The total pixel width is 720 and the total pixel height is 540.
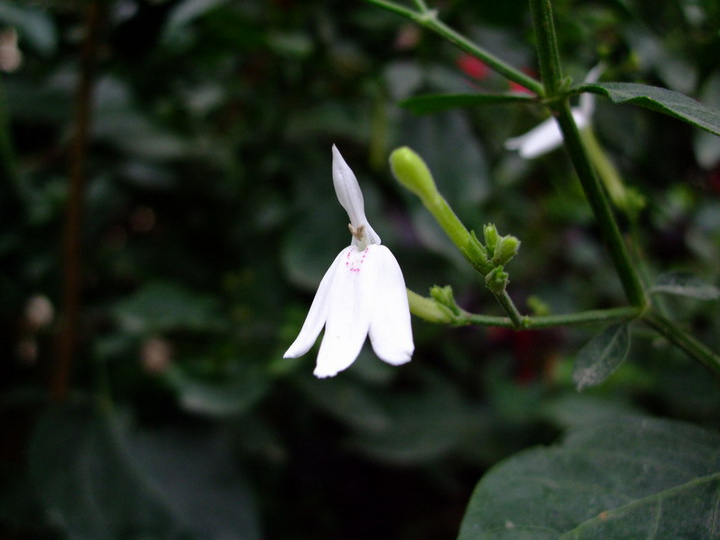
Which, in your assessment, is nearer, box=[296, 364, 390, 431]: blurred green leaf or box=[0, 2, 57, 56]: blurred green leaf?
box=[0, 2, 57, 56]: blurred green leaf

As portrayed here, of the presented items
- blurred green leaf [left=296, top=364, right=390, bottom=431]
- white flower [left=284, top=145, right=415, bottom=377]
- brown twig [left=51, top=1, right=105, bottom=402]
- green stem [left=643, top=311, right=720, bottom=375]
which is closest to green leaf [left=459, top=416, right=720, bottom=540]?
green stem [left=643, top=311, right=720, bottom=375]

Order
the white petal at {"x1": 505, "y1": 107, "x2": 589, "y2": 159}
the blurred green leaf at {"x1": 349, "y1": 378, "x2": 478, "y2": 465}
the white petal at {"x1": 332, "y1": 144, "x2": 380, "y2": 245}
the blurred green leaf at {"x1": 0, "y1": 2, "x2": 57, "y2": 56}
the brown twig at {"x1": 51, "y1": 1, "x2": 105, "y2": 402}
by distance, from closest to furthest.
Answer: the white petal at {"x1": 332, "y1": 144, "x2": 380, "y2": 245} < the white petal at {"x1": 505, "y1": 107, "x2": 589, "y2": 159} < the blurred green leaf at {"x1": 0, "y1": 2, "x2": 57, "y2": 56} < the brown twig at {"x1": 51, "y1": 1, "x2": 105, "y2": 402} < the blurred green leaf at {"x1": 349, "y1": 378, "x2": 478, "y2": 465}

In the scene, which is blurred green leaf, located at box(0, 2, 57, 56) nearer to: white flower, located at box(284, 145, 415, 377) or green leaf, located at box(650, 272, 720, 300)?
white flower, located at box(284, 145, 415, 377)

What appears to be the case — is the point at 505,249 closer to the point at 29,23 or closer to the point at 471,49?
the point at 471,49

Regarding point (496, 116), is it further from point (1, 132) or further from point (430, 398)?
point (1, 132)

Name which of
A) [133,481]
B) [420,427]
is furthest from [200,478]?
[420,427]

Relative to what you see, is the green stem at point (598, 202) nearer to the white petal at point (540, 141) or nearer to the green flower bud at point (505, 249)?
the green flower bud at point (505, 249)

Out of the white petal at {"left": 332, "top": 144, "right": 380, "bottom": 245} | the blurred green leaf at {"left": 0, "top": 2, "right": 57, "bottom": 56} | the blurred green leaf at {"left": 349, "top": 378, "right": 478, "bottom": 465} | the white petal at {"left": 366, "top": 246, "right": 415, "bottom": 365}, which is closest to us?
the white petal at {"left": 366, "top": 246, "right": 415, "bottom": 365}
